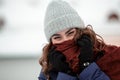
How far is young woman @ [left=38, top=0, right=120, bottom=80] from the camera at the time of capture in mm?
1278

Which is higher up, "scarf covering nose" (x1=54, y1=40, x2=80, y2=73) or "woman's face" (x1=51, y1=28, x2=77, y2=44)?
"woman's face" (x1=51, y1=28, x2=77, y2=44)

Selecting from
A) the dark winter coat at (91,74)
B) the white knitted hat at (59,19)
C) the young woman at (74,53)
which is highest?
the white knitted hat at (59,19)

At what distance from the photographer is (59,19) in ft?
4.82

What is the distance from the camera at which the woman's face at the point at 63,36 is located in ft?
4.48

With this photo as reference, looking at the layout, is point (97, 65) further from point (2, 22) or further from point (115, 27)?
point (2, 22)

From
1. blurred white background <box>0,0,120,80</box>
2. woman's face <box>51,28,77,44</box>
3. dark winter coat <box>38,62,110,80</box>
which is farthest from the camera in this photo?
blurred white background <box>0,0,120,80</box>

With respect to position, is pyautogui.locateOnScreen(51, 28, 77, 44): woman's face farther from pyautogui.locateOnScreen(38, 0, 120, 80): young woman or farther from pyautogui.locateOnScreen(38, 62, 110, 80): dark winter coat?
pyautogui.locateOnScreen(38, 62, 110, 80): dark winter coat

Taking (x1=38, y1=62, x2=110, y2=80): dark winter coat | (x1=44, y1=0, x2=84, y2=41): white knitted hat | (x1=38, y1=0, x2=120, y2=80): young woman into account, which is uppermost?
(x1=44, y1=0, x2=84, y2=41): white knitted hat

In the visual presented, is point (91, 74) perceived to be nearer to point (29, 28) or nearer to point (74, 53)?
point (74, 53)

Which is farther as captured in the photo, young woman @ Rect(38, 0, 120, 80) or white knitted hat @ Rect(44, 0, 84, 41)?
white knitted hat @ Rect(44, 0, 84, 41)

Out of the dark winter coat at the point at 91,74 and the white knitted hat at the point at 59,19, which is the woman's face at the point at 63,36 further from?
the dark winter coat at the point at 91,74

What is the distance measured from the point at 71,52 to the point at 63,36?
0.34 feet

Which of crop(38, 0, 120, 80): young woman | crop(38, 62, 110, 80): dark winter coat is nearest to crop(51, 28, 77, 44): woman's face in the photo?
crop(38, 0, 120, 80): young woman

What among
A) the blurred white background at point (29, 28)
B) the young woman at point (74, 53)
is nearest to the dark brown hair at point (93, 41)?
the young woman at point (74, 53)
